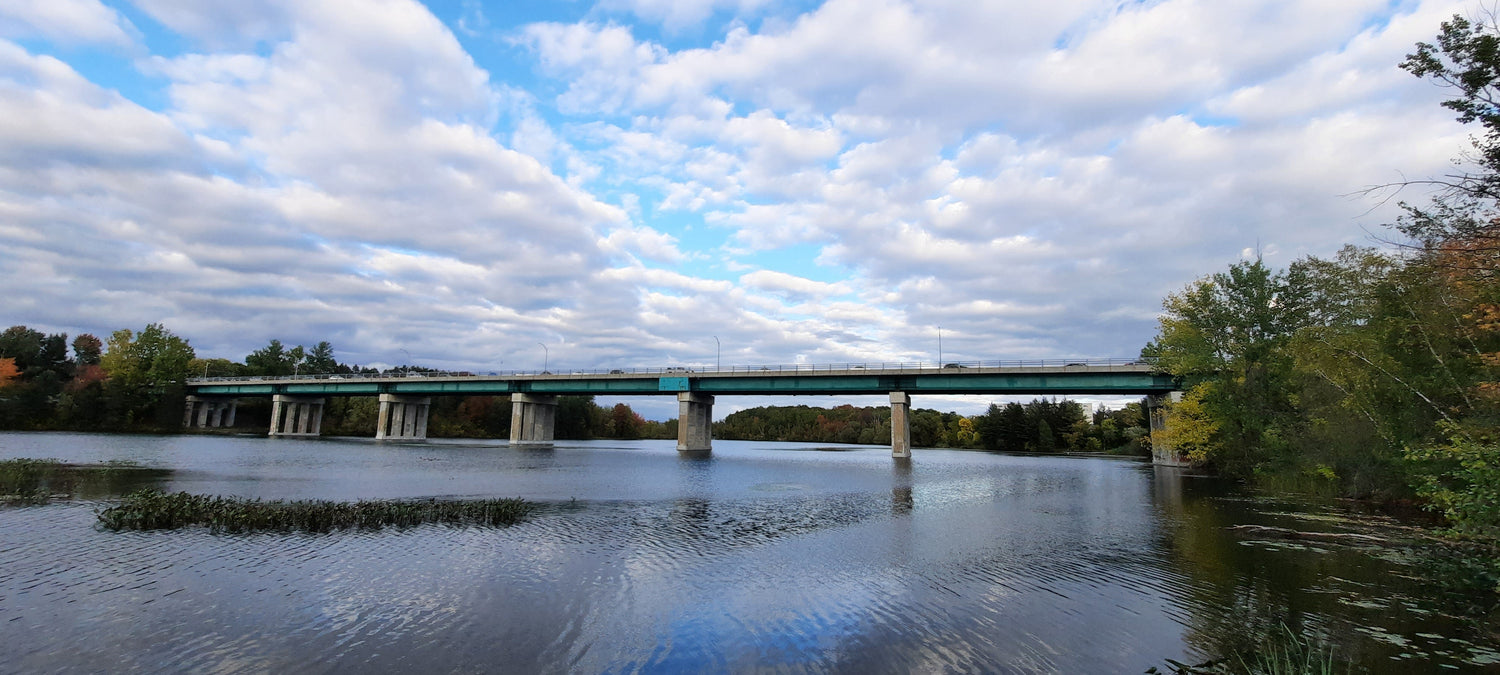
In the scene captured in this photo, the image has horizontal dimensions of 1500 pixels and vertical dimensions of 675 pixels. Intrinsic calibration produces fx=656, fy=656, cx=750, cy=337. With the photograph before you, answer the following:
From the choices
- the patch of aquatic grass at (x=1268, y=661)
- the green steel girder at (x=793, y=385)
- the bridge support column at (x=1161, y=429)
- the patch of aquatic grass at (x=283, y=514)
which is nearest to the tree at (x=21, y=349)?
the green steel girder at (x=793, y=385)

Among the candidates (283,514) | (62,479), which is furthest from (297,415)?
(283,514)

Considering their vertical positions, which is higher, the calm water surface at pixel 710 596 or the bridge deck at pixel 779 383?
the bridge deck at pixel 779 383

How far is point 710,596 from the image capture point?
15766 mm

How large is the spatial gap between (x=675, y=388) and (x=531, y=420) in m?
37.1

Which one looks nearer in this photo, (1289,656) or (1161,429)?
(1289,656)

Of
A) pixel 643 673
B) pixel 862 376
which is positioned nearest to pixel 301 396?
pixel 862 376

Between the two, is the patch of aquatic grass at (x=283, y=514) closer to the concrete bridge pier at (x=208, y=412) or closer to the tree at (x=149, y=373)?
the tree at (x=149, y=373)

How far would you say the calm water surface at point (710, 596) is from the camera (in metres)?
11.5

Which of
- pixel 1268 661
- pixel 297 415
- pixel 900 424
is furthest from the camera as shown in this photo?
pixel 297 415

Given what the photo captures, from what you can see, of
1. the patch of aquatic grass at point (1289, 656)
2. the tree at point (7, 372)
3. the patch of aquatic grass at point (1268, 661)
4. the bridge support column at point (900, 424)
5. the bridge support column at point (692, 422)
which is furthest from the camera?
the tree at point (7, 372)

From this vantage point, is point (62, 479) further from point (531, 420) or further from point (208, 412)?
point (208, 412)

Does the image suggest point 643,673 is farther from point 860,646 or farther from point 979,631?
point 979,631

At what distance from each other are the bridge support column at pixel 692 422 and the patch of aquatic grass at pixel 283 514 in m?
75.5

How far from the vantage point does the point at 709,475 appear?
57.6m
